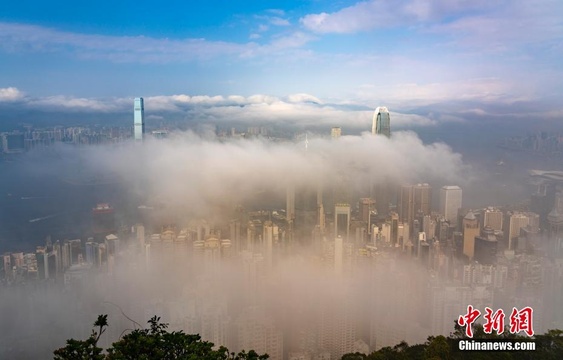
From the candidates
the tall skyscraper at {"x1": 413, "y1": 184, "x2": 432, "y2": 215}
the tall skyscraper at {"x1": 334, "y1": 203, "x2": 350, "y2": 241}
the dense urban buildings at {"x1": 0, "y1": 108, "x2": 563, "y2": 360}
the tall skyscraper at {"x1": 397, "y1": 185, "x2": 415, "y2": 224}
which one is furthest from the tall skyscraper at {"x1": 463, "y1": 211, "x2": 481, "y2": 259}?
the tall skyscraper at {"x1": 334, "y1": 203, "x2": 350, "y2": 241}

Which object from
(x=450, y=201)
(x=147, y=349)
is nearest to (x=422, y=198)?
(x=450, y=201)

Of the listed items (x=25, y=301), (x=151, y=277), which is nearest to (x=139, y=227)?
(x=151, y=277)

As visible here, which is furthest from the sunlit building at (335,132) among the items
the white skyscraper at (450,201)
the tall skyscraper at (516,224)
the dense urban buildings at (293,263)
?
the tall skyscraper at (516,224)

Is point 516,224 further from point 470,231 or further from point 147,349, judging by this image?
point 147,349

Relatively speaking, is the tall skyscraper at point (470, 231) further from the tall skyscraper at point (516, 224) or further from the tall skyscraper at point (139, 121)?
the tall skyscraper at point (139, 121)

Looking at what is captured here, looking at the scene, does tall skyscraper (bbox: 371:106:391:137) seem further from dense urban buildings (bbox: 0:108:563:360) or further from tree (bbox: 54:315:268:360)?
tree (bbox: 54:315:268:360)
